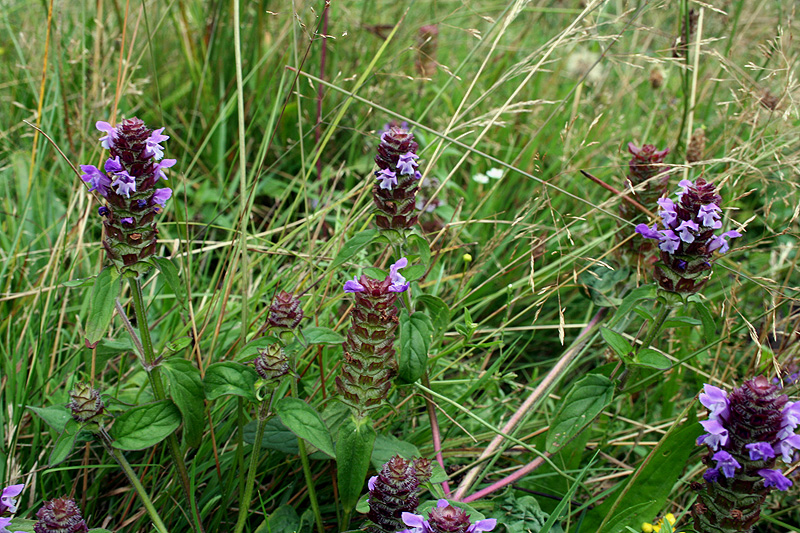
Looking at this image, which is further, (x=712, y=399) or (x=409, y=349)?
(x=409, y=349)

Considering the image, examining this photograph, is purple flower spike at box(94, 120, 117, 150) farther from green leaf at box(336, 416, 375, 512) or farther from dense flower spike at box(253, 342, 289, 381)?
green leaf at box(336, 416, 375, 512)

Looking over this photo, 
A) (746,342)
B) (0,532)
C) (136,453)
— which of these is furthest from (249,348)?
(746,342)

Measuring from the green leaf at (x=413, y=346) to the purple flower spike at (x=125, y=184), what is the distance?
73 centimetres

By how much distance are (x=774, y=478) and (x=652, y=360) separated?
388mm

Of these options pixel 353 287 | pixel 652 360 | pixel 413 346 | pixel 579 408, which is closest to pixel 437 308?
pixel 413 346

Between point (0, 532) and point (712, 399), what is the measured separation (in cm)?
157

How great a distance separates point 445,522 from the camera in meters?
1.19

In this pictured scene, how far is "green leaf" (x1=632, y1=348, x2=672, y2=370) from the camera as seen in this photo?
165 centimetres

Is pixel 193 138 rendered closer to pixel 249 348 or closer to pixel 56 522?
pixel 249 348

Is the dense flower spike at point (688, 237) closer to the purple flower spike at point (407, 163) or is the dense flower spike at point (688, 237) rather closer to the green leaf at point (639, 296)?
the green leaf at point (639, 296)

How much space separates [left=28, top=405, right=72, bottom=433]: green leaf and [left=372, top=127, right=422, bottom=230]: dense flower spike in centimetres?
91

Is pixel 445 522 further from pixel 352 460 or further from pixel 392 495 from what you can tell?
pixel 352 460

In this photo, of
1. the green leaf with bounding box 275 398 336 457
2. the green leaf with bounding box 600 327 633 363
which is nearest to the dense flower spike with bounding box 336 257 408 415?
the green leaf with bounding box 275 398 336 457

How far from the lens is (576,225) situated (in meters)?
2.78
